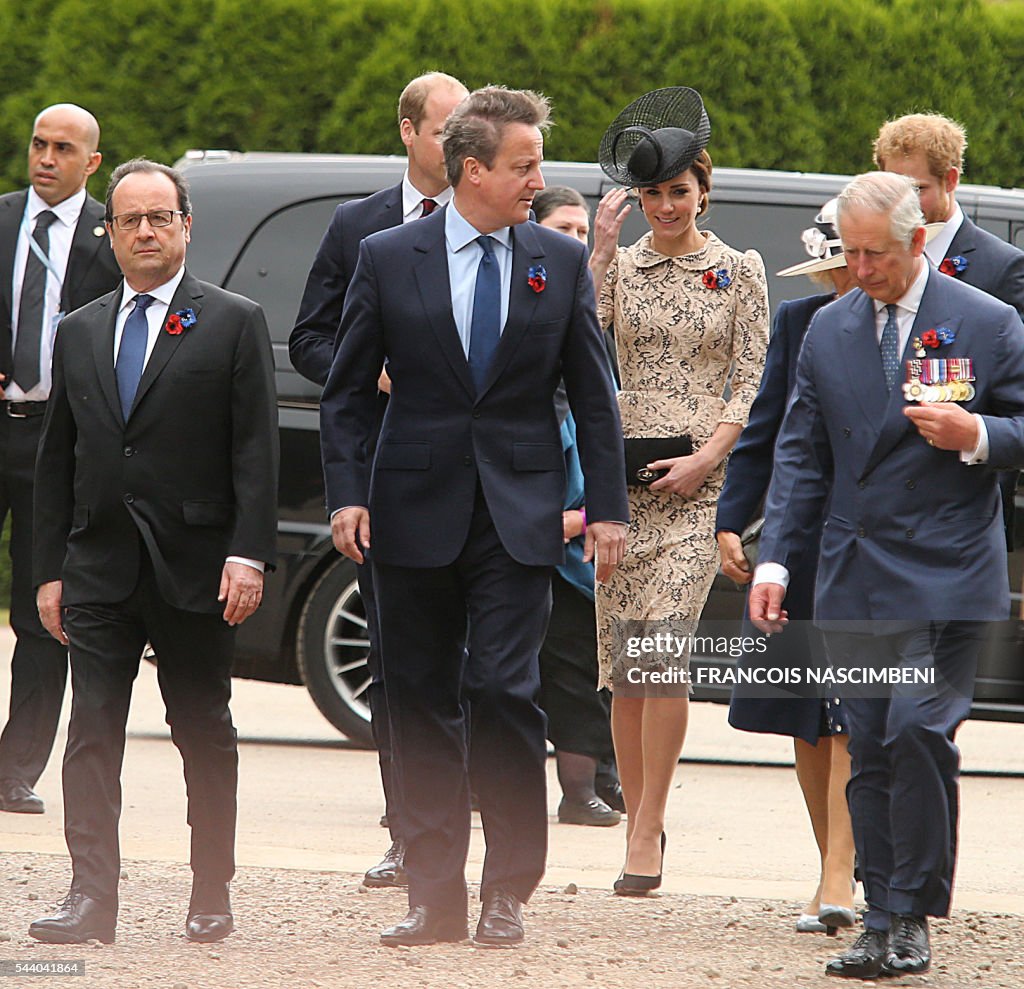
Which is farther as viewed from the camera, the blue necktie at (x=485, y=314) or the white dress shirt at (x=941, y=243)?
the white dress shirt at (x=941, y=243)

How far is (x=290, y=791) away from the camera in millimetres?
8102

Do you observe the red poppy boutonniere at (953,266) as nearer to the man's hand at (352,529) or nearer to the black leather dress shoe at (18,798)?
the man's hand at (352,529)

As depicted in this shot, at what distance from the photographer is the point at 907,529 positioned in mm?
5188

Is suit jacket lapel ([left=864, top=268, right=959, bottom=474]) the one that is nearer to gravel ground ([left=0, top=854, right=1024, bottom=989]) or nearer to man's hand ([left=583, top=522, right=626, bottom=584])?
man's hand ([left=583, top=522, right=626, bottom=584])

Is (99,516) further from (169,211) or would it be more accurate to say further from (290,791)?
(290,791)

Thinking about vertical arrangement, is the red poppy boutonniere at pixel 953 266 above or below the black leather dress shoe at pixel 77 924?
above

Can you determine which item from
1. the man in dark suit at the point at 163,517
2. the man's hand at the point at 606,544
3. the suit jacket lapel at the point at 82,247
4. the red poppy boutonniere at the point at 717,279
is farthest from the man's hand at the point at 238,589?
the suit jacket lapel at the point at 82,247

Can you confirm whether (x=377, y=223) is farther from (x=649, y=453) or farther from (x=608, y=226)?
(x=649, y=453)

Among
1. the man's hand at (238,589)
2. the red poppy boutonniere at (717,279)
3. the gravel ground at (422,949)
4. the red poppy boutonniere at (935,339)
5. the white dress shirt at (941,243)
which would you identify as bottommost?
the gravel ground at (422,949)

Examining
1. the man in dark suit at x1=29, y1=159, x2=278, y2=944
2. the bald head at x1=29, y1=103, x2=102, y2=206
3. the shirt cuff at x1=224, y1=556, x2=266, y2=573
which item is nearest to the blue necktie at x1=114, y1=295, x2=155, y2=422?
the man in dark suit at x1=29, y1=159, x2=278, y2=944

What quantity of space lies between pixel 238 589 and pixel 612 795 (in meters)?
2.81

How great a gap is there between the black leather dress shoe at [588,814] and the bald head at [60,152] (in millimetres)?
2763

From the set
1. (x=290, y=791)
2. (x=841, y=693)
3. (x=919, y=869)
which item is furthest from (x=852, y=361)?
(x=290, y=791)

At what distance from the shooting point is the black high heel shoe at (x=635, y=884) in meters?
6.02
